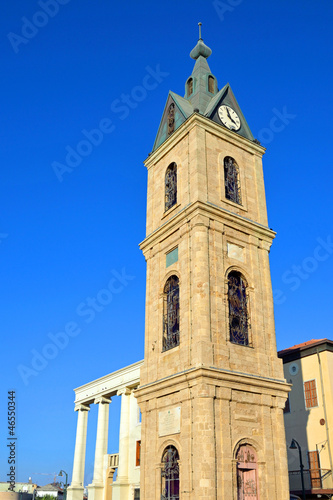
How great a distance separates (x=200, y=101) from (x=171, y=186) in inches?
234

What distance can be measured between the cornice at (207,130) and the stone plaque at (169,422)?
15.1m

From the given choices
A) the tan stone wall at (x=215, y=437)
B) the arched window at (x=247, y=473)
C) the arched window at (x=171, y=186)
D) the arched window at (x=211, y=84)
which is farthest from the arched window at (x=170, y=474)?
the arched window at (x=211, y=84)

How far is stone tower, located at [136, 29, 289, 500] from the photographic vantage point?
22234mm

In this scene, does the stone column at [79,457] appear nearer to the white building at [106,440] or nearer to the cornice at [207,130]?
the white building at [106,440]

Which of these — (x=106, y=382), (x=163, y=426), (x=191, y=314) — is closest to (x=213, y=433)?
(x=163, y=426)

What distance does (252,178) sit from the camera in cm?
3069

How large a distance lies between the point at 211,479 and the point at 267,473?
3459 millimetres

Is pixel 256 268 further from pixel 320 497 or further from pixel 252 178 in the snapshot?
pixel 320 497

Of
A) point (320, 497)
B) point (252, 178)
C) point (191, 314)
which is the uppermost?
point (252, 178)

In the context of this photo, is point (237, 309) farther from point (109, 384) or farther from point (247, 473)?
point (109, 384)

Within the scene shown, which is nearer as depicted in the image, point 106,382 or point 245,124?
point 245,124

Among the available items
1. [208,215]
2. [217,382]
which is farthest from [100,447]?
[208,215]

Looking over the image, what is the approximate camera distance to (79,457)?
46.0m

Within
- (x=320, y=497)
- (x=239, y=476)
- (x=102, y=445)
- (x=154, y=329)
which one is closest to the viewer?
(x=239, y=476)
